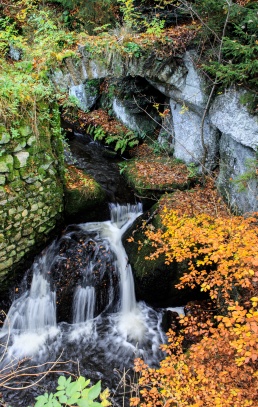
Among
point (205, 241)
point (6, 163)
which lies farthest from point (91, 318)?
point (6, 163)

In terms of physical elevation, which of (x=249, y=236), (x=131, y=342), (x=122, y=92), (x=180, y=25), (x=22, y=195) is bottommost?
(x=131, y=342)

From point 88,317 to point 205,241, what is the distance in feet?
10.4

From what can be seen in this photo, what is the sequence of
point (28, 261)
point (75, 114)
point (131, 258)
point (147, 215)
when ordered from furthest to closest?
point (75, 114) → point (147, 215) → point (131, 258) → point (28, 261)

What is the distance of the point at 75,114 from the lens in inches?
501

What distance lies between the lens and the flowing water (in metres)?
5.79

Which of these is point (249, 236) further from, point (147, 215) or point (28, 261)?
point (28, 261)

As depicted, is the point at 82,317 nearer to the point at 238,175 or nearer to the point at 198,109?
the point at 238,175

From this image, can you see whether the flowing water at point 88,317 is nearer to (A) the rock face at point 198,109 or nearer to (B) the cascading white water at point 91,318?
(B) the cascading white water at point 91,318

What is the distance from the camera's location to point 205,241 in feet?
18.6

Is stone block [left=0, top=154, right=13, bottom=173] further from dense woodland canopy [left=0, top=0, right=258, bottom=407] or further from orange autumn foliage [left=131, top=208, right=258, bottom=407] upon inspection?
orange autumn foliage [left=131, top=208, right=258, bottom=407]

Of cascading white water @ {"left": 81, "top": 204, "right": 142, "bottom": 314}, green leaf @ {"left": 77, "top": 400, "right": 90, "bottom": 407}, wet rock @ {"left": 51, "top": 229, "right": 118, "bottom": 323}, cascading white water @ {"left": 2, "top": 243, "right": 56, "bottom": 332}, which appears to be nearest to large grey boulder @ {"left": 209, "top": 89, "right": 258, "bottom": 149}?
cascading white water @ {"left": 81, "top": 204, "right": 142, "bottom": 314}

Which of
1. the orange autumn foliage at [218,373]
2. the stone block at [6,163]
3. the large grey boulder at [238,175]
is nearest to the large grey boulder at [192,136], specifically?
the large grey boulder at [238,175]

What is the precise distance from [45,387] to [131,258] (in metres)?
3.10

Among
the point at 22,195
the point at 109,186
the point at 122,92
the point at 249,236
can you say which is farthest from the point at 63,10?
the point at 249,236
